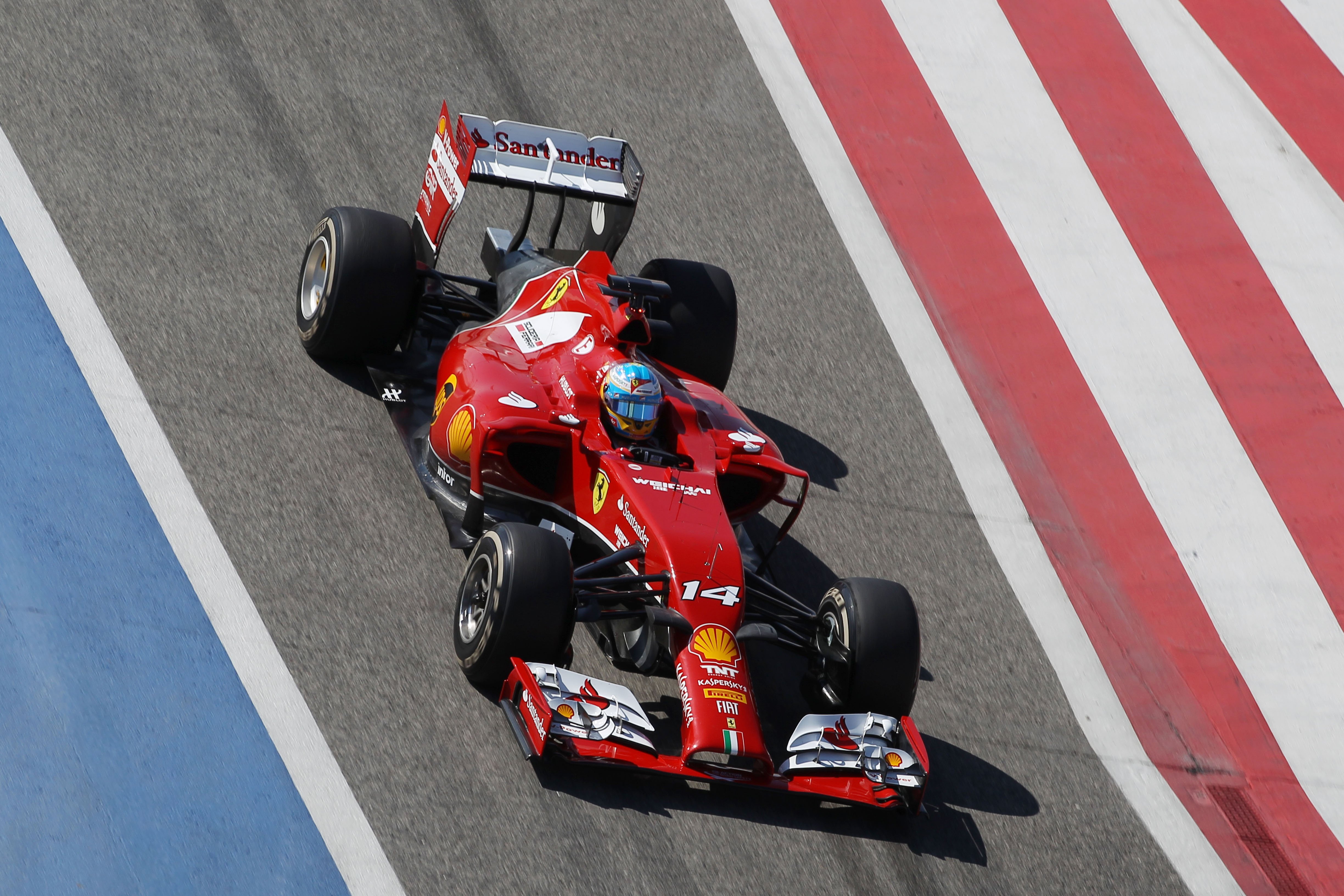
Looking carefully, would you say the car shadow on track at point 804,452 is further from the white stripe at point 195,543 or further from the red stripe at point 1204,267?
the white stripe at point 195,543

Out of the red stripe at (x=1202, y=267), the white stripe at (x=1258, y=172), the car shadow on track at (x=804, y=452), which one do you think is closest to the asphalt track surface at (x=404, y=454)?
the car shadow on track at (x=804, y=452)

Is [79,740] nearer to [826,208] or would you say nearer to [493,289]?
[493,289]

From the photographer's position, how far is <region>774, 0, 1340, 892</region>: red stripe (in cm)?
930

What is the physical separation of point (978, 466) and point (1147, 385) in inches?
73.2

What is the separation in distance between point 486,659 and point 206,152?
5080 mm

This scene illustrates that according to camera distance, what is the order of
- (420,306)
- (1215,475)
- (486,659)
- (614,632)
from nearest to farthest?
(486,659) → (614,632) → (420,306) → (1215,475)

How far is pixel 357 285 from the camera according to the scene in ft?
29.1

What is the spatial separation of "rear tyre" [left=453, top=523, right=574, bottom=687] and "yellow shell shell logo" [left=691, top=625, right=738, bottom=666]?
0.63 meters

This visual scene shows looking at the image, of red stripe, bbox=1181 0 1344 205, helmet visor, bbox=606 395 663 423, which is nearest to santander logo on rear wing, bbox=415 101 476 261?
helmet visor, bbox=606 395 663 423

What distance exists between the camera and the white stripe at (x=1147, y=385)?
33.1ft

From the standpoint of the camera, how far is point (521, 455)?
27.6ft

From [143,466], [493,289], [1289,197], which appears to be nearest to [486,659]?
[143,466]

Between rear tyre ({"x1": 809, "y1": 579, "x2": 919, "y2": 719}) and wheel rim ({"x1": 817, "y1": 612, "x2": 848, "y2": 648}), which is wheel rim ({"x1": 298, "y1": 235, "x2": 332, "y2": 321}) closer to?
wheel rim ({"x1": 817, "y1": 612, "x2": 848, "y2": 648})

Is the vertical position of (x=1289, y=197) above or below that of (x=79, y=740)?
above
